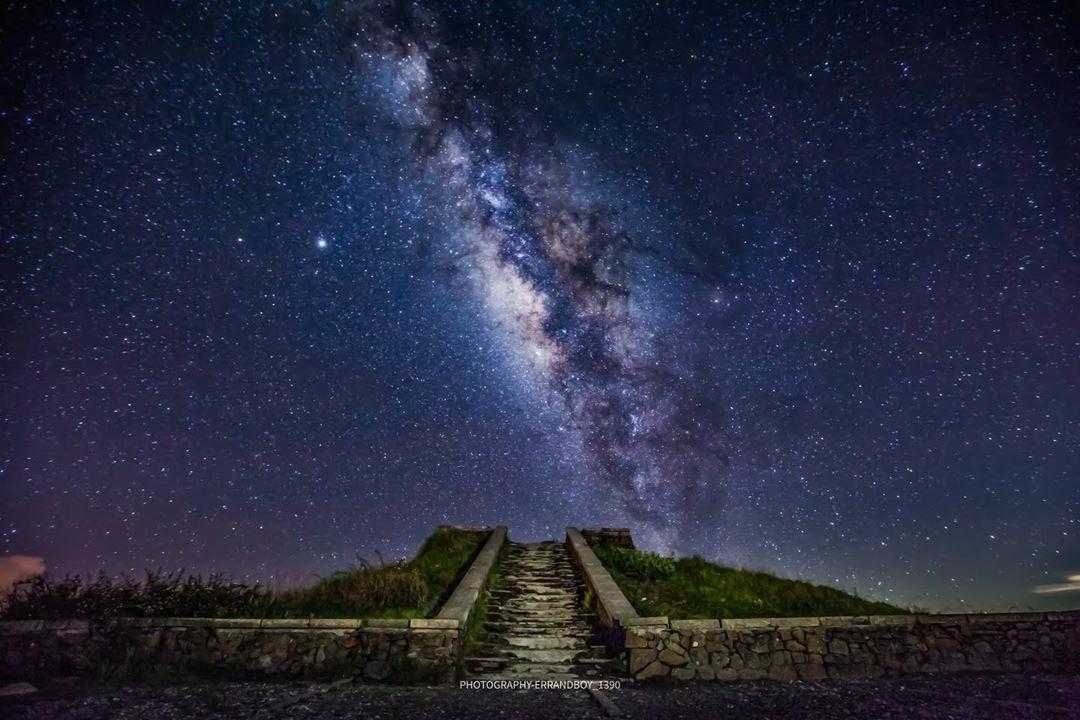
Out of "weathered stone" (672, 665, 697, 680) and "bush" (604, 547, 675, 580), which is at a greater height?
"bush" (604, 547, 675, 580)

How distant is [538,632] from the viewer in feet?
30.1

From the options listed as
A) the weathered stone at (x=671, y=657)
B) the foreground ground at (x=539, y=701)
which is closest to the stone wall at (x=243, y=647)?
the foreground ground at (x=539, y=701)

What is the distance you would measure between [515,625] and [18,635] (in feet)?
22.0

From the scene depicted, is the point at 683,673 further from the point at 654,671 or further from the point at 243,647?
the point at 243,647

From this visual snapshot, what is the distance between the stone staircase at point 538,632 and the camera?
767 centimetres

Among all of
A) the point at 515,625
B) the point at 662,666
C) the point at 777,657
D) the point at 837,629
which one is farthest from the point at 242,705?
the point at 837,629

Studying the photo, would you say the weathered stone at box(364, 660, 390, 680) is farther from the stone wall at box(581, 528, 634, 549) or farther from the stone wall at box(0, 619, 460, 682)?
the stone wall at box(581, 528, 634, 549)

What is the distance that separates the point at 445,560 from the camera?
1409 cm

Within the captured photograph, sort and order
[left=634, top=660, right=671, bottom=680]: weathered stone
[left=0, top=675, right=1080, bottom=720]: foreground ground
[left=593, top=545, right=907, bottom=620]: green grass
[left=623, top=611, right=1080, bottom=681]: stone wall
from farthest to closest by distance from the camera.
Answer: [left=593, top=545, right=907, bottom=620]: green grass
[left=623, top=611, right=1080, bottom=681]: stone wall
[left=634, top=660, right=671, bottom=680]: weathered stone
[left=0, top=675, right=1080, bottom=720]: foreground ground

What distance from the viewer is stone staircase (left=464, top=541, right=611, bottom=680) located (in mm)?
7672

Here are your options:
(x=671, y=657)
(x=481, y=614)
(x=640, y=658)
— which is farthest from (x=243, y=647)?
(x=671, y=657)

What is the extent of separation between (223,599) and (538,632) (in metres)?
4.85

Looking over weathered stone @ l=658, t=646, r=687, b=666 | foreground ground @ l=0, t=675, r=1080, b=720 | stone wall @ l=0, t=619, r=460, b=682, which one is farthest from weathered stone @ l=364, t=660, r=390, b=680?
weathered stone @ l=658, t=646, r=687, b=666

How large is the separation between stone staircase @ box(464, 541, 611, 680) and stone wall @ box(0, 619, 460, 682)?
31.4 inches
